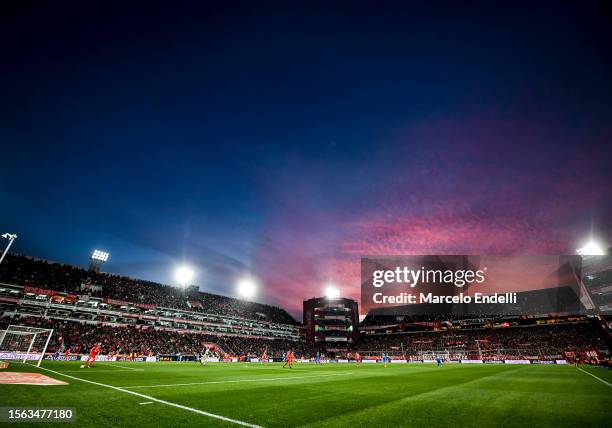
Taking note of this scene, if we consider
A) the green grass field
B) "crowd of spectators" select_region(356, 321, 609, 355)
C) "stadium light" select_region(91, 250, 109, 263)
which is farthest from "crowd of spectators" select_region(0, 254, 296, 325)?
the green grass field

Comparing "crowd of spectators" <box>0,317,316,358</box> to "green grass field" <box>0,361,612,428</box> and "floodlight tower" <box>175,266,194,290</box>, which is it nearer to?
"floodlight tower" <box>175,266,194,290</box>

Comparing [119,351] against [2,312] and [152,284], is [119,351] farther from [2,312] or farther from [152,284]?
[152,284]

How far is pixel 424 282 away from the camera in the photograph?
133125 mm

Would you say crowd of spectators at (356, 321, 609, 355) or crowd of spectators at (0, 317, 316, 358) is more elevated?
crowd of spectators at (356, 321, 609, 355)

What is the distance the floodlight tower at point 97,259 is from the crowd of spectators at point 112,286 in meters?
4.81

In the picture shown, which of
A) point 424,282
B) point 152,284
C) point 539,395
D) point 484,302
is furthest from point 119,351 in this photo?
point 424,282

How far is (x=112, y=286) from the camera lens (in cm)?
5922

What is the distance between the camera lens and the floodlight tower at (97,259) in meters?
65.2

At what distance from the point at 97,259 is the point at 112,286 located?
10907mm

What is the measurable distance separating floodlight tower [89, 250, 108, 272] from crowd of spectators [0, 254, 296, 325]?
4.81m

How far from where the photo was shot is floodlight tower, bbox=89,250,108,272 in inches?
2566

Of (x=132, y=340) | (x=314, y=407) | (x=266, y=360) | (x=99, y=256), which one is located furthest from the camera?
(x=99, y=256)

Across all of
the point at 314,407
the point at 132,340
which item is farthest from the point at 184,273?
the point at 314,407

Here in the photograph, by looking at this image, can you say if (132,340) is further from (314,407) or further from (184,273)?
(314,407)
